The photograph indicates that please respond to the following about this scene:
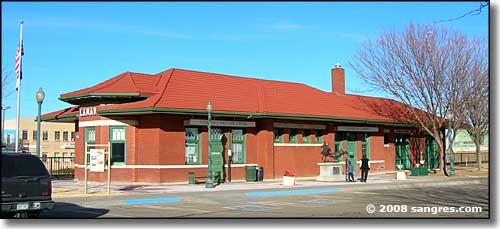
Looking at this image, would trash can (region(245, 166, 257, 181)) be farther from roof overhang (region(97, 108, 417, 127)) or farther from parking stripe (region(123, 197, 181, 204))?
parking stripe (region(123, 197, 181, 204))

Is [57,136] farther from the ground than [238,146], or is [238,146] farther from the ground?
[57,136]

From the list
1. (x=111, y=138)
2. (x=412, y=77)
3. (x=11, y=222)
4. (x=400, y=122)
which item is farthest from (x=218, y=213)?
(x=400, y=122)

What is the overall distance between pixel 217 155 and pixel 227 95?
14.3 ft

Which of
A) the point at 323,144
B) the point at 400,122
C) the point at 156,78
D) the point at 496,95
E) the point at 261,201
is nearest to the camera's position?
the point at 496,95

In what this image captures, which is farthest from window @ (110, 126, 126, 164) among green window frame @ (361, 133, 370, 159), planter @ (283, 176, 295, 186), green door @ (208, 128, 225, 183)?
green window frame @ (361, 133, 370, 159)

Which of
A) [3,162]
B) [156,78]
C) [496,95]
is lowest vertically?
[3,162]

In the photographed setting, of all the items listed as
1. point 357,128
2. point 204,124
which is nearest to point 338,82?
point 357,128

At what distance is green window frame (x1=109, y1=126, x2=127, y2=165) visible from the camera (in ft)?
102

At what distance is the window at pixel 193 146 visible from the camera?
31.7 m

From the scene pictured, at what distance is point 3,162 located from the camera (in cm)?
1414

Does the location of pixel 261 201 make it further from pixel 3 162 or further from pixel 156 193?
pixel 3 162

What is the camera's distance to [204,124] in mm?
32031

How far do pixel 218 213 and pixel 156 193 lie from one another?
24.6 feet

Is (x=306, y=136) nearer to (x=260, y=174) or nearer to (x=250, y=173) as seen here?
(x=260, y=174)
